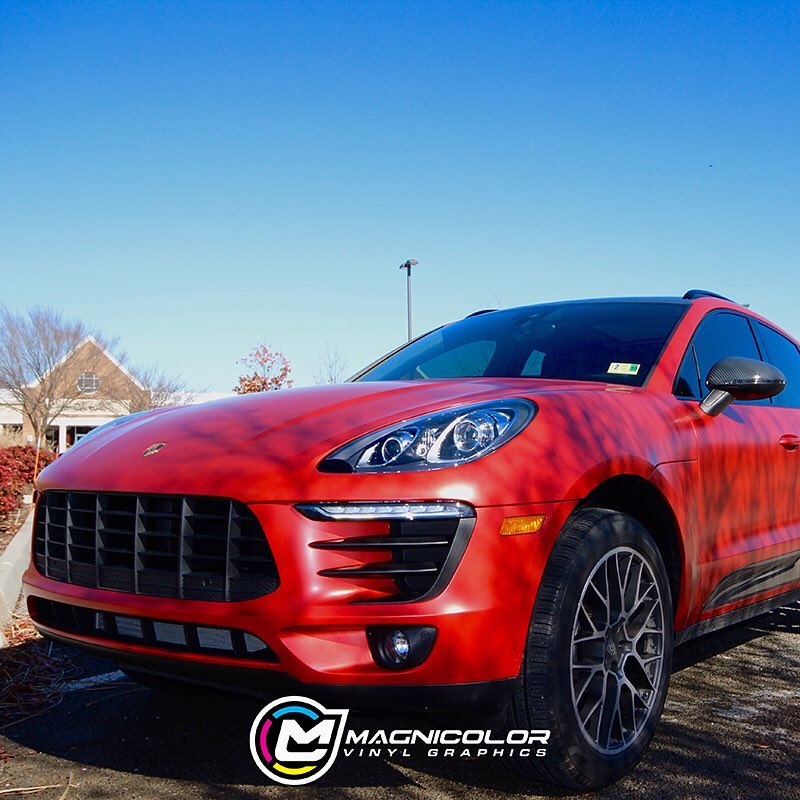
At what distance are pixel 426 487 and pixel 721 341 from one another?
7.19ft

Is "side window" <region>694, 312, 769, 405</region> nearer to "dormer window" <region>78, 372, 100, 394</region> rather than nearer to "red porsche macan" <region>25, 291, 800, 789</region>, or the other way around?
"red porsche macan" <region>25, 291, 800, 789</region>

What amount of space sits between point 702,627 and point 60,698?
2699 millimetres

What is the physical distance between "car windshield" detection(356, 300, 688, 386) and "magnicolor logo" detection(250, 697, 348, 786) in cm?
157

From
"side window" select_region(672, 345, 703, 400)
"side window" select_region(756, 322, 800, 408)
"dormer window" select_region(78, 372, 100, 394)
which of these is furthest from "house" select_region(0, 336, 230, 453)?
"side window" select_region(672, 345, 703, 400)

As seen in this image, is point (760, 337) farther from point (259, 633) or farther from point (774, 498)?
point (259, 633)

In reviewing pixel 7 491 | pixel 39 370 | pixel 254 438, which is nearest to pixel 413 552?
pixel 254 438

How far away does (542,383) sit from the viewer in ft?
10.4

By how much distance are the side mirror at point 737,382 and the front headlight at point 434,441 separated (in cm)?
111

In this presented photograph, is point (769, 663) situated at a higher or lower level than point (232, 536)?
lower

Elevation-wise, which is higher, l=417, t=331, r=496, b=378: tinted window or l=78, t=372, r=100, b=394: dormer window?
l=417, t=331, r=496, b=378: tinted window

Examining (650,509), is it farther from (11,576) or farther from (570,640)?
(11,576)

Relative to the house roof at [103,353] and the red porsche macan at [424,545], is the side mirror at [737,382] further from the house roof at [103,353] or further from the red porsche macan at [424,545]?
the house roof at [103,353]

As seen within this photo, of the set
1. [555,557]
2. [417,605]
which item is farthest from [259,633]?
[555,557]

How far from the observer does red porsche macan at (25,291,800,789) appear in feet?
7.53
